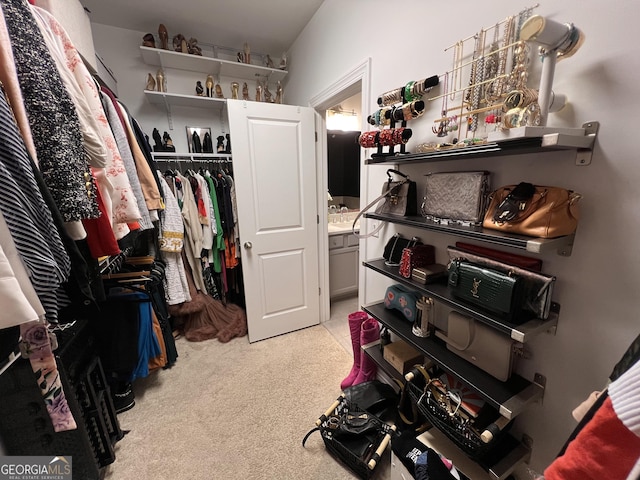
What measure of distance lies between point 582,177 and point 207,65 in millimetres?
2836

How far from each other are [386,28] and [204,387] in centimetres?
253

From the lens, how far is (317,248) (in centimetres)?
246

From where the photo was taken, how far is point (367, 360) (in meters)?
1.72

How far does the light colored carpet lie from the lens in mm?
1305

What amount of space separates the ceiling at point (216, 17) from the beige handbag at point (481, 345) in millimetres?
2365

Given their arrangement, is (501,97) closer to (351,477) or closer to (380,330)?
(380,330)

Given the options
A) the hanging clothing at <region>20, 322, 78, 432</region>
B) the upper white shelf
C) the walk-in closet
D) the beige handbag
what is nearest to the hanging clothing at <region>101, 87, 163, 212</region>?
the walk-in closet

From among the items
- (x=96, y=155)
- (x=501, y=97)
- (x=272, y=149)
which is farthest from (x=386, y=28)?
(x=96, y=155)

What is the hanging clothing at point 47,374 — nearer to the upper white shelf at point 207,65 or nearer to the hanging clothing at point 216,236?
the hanging clothing at point 216,236

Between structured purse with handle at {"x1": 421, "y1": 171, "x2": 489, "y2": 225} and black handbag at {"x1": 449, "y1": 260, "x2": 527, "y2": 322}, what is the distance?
20 centimetres

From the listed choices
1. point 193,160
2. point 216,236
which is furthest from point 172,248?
point 193,160

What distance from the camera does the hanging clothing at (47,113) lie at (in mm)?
664

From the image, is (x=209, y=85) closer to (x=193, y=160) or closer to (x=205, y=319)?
(x=193, y=160)

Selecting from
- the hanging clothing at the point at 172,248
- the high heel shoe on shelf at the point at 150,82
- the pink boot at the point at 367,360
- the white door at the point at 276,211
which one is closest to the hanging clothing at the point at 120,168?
the hanging clothing at the point at 172,248
